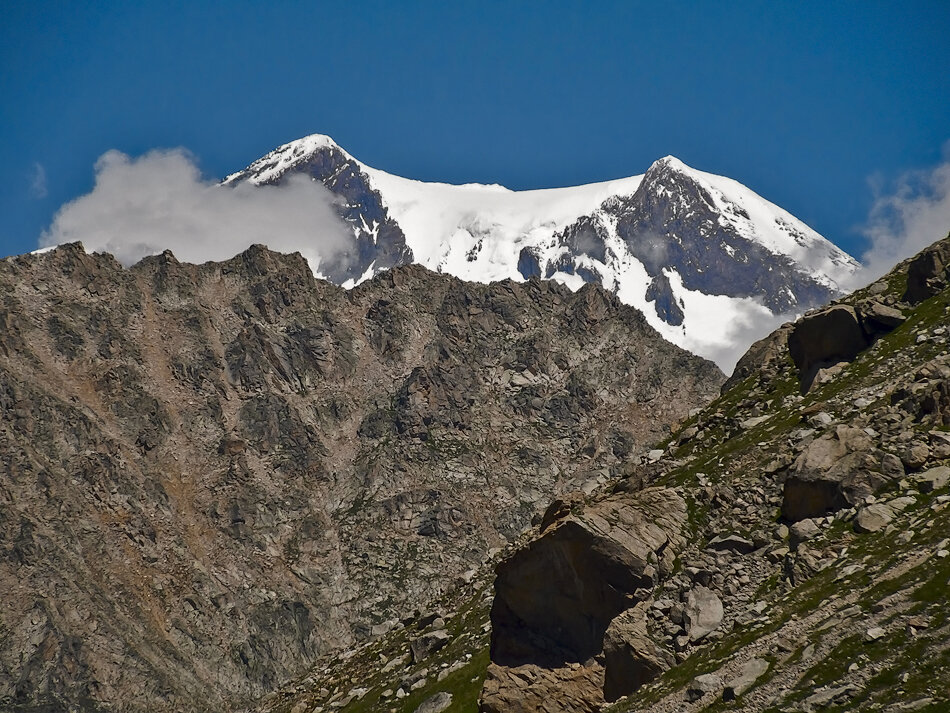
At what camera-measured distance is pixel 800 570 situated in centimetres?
5381

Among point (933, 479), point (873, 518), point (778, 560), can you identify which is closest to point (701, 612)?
point (778, 560)

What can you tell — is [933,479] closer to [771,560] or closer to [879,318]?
[771,560]

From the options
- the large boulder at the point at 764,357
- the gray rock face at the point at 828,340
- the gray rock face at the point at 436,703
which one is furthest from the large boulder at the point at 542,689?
the large boulder at the point at 764,357

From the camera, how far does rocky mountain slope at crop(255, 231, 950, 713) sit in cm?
4444

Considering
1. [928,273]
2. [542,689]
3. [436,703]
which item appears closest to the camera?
[542,689]

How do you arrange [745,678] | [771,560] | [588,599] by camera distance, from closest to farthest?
[745,678]
[771,560]
[588,599]

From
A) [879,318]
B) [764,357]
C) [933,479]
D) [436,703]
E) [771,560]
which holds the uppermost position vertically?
[764,357]

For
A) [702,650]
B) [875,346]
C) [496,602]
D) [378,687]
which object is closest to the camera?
[702,650]

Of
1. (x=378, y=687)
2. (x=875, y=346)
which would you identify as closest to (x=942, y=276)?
(x=875, y=346)

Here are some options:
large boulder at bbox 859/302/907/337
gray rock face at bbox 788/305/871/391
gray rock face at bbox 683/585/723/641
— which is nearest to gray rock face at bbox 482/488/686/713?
gray rock face at bbox 683/585/723/641

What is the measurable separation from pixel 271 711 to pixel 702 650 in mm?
→ 44793

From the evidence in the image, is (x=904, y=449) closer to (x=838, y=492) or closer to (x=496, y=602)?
(x=838, y=492)

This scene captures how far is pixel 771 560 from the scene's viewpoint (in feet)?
185

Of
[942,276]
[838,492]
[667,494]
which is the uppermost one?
[942,276]
